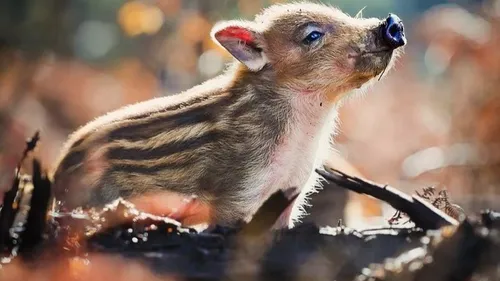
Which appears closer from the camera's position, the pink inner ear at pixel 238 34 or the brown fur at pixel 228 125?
the brown fur at pixel 228 125

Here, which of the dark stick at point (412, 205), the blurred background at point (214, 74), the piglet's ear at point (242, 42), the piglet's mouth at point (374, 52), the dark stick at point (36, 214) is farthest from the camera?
the blurred background at point (214, 74)

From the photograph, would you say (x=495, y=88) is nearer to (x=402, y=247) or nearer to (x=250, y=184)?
(x=250, y=184)

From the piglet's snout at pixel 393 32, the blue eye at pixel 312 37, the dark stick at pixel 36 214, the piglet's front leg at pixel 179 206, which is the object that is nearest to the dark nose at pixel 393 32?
the piglet's snout at pixel 393 32

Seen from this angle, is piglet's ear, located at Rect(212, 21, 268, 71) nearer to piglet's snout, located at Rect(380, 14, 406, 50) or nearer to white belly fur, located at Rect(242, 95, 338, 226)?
white belly fur, located at Rect(242, 95, 338, 226)

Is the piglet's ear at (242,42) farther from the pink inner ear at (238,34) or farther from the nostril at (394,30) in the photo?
the nostril at (394,30)

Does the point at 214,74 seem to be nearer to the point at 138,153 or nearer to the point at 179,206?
the point at 138,153

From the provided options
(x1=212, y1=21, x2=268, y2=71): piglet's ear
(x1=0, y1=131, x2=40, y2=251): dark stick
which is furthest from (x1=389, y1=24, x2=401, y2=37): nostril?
(x1=0, y1=131, x2=40, y2=251): dark stick

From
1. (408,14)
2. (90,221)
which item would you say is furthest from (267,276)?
(408,14)
